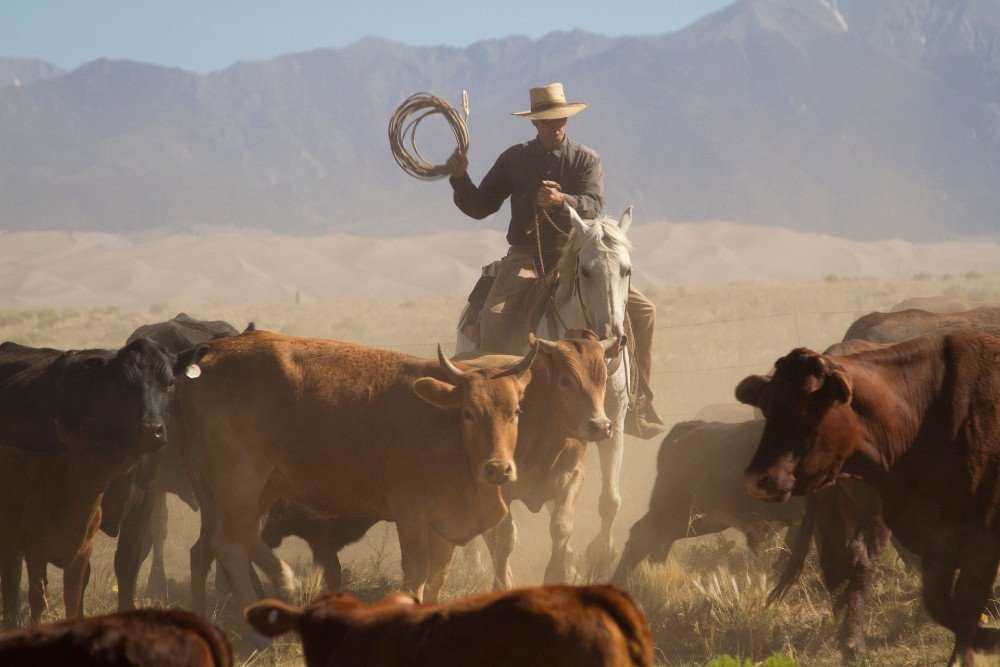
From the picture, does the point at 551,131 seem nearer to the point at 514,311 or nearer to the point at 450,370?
the point at 514,311

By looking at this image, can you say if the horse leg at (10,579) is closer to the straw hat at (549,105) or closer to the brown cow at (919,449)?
the brown cow at (919,449)

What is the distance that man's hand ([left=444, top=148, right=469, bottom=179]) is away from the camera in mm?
9555

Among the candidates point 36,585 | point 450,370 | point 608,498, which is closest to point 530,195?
point 608,498

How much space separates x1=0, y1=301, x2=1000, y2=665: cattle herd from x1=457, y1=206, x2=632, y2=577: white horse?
0.47 m

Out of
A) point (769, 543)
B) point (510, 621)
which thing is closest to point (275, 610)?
point (510, 621)

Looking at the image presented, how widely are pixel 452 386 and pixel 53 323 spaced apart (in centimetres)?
3204

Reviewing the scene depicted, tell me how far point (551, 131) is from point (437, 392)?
392 centimetres

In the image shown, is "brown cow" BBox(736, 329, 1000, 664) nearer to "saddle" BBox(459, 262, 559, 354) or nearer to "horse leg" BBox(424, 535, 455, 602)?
"horse leg" BBox(424, 535, 455, 602)

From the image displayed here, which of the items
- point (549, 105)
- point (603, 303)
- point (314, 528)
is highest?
point (549, 105)

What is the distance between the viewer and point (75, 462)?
265 inches

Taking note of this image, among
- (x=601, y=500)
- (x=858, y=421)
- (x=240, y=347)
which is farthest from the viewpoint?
(x=601, y=500)

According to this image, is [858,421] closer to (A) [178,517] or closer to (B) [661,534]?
(B) [661,534]

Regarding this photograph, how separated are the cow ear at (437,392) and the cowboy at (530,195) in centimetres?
310

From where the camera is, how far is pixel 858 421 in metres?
5.28
